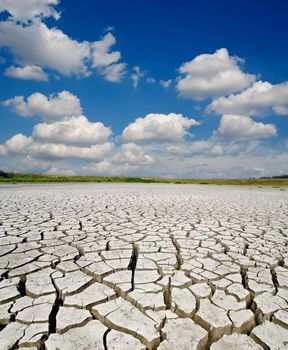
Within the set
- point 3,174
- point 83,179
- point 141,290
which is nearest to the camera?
point 141,290

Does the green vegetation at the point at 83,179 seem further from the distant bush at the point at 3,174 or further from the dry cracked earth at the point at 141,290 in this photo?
the dry cracked earth at the point at 141,290

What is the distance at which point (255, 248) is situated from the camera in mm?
2846

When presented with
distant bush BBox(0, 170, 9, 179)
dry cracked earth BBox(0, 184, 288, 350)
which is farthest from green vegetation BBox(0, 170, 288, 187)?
dry cracked earth BBox(0, 184, 288, 350)

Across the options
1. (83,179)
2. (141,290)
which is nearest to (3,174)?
(83,179)

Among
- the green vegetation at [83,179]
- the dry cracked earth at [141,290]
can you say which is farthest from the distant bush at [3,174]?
the dry cracked earth at [141,290]

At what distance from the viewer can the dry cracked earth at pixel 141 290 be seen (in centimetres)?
132

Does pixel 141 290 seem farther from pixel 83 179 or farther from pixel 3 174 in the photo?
pixel 83 179

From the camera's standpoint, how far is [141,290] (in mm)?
1779

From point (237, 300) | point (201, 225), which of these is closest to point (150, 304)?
point (237, 300)

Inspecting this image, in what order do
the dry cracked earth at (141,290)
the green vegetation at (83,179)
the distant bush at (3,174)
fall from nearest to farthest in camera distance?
the dry cracked earth at (141,290), the green vegetation at (83,179), the distant bush at (3,174)

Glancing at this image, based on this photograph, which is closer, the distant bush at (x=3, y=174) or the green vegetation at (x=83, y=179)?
the green vegetation at (x=83, y=179)

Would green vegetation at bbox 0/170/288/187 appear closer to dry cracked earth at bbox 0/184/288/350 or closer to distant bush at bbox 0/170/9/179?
distant bush at bbox 0/170/9/179

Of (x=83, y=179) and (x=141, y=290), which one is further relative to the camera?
(x=83, y=179)

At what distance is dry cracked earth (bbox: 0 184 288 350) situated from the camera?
1.32 meters
